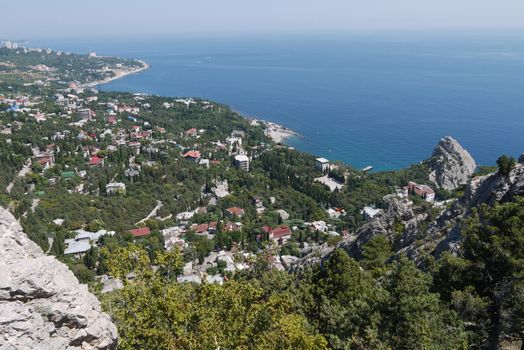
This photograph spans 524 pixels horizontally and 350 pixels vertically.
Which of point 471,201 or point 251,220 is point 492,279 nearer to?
point 471,201

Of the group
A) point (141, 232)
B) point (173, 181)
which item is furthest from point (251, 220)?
point (173, 181)

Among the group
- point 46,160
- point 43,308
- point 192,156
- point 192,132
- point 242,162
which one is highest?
point 43,308

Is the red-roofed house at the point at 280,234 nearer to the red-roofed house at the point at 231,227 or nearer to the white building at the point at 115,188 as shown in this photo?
the red-roofed house at the point at 231,227

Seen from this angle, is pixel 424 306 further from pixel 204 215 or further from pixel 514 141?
pixel 514 141

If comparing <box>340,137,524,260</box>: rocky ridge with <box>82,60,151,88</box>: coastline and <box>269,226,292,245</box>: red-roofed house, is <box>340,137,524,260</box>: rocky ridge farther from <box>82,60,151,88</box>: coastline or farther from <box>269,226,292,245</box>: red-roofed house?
<box>82,60,151,88</box>: coastline

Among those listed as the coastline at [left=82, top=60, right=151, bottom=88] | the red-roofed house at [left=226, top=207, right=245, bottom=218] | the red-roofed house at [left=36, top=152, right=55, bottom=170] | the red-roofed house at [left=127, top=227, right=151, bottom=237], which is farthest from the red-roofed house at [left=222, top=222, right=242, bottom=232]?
the coastline at [left=82, top=60, right=151, bottom=88]
